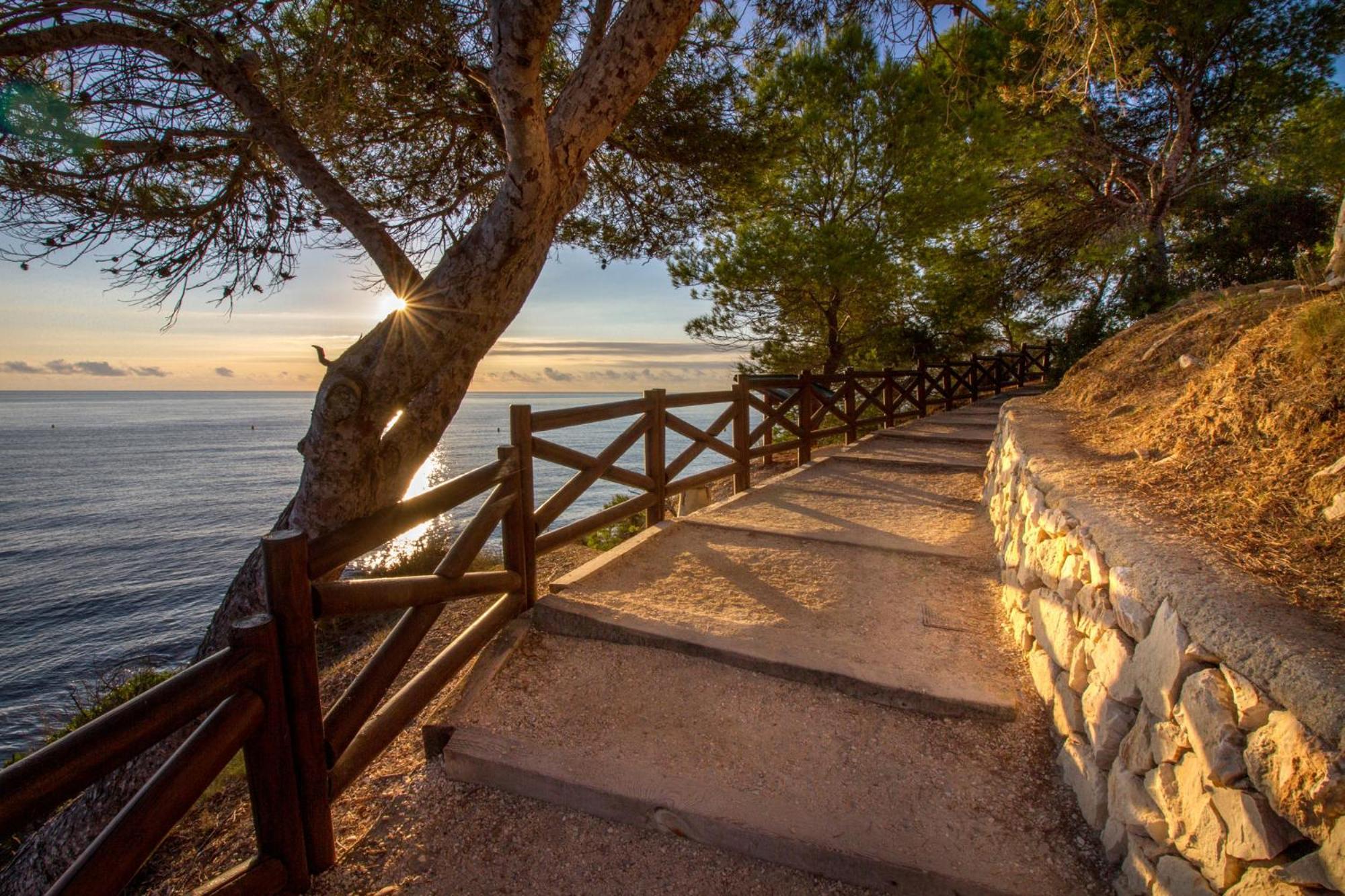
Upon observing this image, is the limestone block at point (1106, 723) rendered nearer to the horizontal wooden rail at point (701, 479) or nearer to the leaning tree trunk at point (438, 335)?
the horizontal wooden rail at point (701, 479)

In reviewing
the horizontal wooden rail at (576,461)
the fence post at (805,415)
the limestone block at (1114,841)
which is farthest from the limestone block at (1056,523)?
the fence post at (805,415)

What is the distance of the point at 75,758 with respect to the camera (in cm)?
132

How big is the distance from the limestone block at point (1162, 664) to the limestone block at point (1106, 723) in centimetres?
17

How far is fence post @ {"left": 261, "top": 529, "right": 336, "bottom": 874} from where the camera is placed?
1864 millimetres

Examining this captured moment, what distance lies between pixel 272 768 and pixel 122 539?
24.7m

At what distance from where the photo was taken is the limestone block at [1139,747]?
5.69ft

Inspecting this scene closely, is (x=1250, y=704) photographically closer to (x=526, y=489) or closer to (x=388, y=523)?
(x=388, y=523)

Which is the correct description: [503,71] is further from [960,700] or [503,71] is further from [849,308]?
[849,308]

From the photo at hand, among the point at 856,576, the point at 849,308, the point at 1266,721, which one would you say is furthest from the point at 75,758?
the point at 849,308

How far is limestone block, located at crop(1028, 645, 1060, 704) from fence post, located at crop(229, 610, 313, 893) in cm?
294

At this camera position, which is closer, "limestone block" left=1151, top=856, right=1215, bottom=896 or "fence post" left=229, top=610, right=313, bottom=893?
"limestone block" left=1151, top=856, right=1215, bottom=896

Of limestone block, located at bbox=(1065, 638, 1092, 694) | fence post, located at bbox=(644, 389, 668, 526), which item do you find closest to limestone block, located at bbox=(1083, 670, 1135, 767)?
limestone block, located at bbox=(1065, 638, 1092, 694)

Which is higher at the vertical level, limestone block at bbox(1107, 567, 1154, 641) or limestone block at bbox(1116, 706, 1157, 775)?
limestone block at bbox(1107, 567, 1154, 641)

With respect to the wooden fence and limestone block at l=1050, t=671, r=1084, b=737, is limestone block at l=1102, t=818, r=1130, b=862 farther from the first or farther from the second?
the wooden fence
